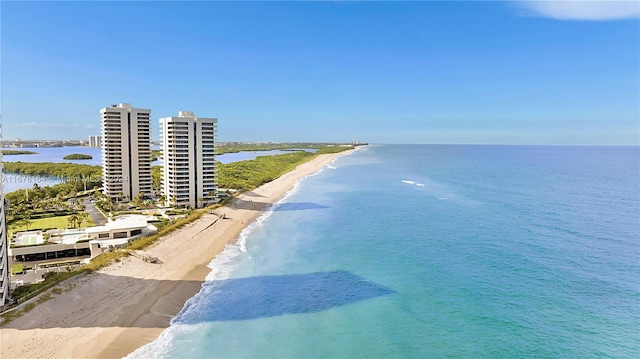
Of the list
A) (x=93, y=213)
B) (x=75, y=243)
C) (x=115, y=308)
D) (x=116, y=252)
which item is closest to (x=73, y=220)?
(x=75, y=243)

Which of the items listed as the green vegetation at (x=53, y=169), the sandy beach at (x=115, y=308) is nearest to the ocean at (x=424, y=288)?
the sandy beach at (x=115, y=308)

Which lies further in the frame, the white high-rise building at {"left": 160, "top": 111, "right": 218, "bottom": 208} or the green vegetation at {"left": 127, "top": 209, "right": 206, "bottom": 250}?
the white high-rise building at {"left": 160, "top": 111, "right": 218, "bottom": 208}

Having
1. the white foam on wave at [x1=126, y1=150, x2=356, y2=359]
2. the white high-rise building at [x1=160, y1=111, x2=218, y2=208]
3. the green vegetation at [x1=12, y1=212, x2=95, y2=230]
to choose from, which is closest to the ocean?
the white foam on wave at [x1=126, y1=150, x2=356, y2=359]

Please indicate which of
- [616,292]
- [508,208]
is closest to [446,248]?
[616,292]

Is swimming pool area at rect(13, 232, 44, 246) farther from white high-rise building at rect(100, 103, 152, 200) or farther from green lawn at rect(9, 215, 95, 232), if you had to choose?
white high-rise building at rect(100, 103, 152, 200)

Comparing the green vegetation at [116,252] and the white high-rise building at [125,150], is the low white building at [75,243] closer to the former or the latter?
the green vegetation at [116,252]

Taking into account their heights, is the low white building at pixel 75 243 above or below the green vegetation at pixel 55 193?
below
